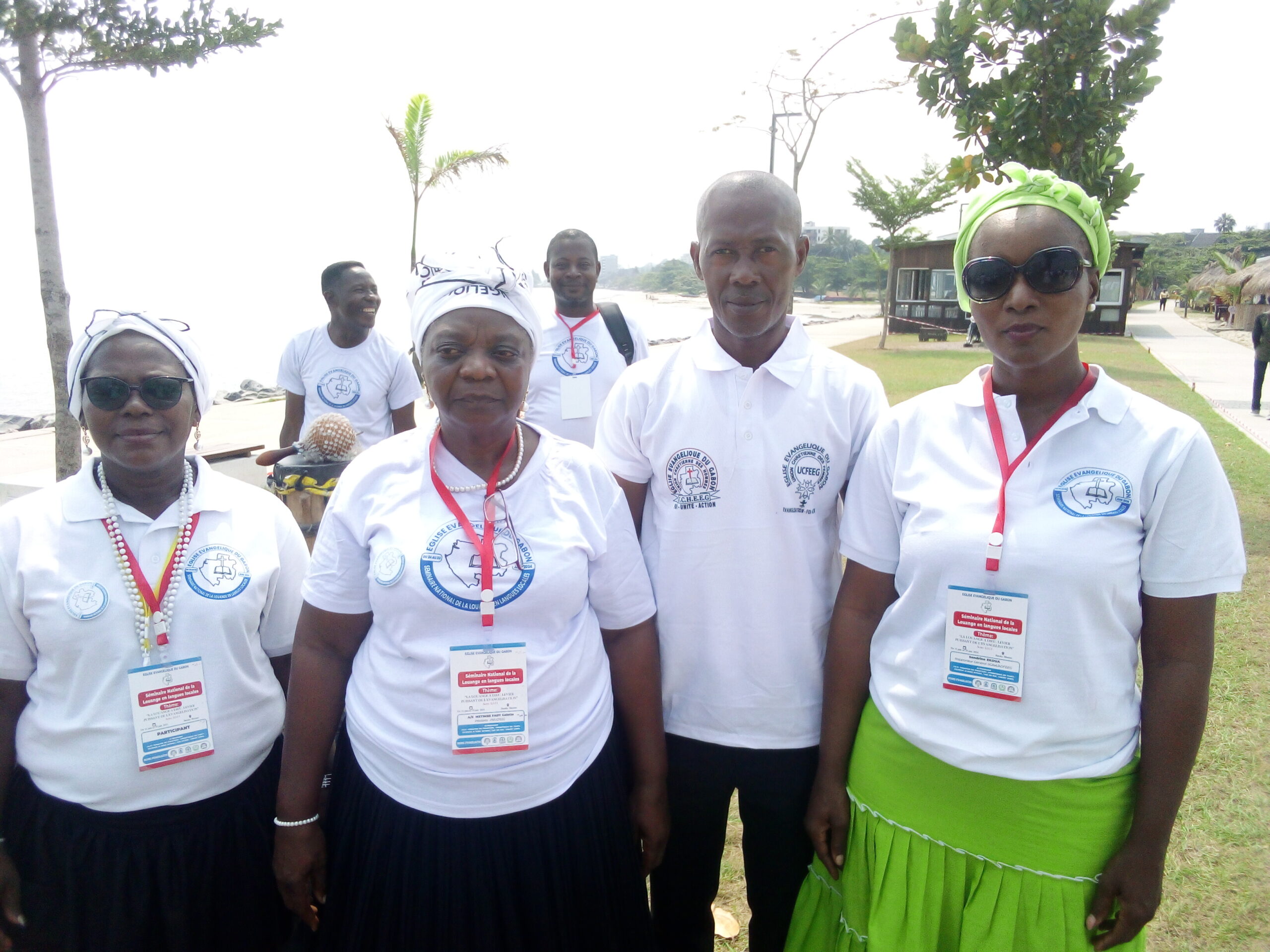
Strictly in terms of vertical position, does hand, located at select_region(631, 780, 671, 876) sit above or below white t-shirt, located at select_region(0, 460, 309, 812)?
below

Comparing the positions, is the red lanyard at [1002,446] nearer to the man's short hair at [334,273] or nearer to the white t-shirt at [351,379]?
the white t-shirt at [351,379]

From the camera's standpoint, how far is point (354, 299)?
4.64 meters

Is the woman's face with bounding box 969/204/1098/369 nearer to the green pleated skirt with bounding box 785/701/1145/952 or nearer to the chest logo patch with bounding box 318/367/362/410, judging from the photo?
the green pleated skirt with bounding box 785/701/1145/952

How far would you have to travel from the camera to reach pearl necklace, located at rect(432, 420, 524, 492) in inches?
74.3

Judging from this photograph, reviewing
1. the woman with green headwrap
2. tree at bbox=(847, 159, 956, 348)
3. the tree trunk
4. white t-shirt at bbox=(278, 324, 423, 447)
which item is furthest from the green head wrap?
tree at bbox=(847, 159, 956, 348)

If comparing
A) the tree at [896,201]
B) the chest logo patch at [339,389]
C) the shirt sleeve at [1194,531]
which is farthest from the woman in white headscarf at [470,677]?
the tree at [896,201]

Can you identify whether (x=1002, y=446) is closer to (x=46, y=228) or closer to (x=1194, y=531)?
(x=1194, y=531)

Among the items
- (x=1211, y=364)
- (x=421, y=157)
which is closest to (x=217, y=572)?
(x=421, y=157)

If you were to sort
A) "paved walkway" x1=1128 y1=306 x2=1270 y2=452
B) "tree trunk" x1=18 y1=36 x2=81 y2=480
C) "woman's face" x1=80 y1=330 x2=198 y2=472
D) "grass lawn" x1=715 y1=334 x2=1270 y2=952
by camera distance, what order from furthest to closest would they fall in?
"paved walkway" x1=1128 y1=306 x2=1270 y2=452 → "tree trunk" x1=18 y1=36 x2=81 y2=480 → "grass lawn" x1=715 y1=334 x2=1270 y2=952 → "woman's face" x1=80 y1=330 x2=198 y2=472

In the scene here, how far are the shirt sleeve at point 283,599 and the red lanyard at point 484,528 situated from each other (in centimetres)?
44

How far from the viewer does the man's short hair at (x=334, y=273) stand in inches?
183

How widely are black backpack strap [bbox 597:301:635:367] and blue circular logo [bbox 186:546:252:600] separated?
2.97 meters

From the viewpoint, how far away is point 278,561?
204 cm

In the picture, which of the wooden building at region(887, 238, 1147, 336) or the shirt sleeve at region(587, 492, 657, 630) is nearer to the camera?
the shirt sleeve at region(587, 492, 657, 630)
